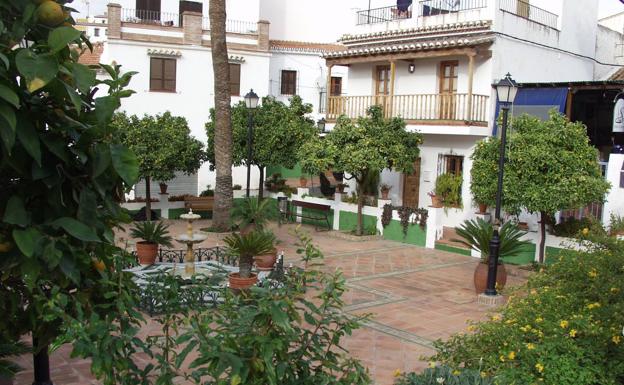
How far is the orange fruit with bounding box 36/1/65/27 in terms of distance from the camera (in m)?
2.18

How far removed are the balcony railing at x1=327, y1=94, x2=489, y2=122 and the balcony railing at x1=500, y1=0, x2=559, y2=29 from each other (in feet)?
10.5

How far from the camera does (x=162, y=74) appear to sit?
26250 millimetres

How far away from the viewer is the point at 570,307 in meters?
6.21

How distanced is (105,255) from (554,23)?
20.6 m

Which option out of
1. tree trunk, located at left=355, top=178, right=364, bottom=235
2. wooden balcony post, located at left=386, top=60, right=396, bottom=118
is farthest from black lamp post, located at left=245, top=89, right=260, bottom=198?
wooden balcony post, located at left=386, top=60, right=396, bottom=118

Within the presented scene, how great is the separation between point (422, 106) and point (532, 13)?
182 inches

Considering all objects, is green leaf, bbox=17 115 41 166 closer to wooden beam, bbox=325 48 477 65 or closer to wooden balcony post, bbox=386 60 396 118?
wooden beam, bbox=325 48 477 65

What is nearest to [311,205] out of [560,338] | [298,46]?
[298,46]

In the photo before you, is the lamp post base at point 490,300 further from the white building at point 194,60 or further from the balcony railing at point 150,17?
the balcony railing at point 150,17

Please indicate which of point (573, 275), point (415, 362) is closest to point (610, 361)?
point (573, 275)

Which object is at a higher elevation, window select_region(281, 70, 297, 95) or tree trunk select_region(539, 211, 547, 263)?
window select_region(281, 70, 297, 95)

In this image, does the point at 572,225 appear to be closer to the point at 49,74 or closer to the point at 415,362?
the point at 415,362

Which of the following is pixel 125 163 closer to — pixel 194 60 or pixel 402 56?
pixel 402 56

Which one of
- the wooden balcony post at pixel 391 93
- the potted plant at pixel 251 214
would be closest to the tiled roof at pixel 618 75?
the wooden balcony post at pixel 391 93
